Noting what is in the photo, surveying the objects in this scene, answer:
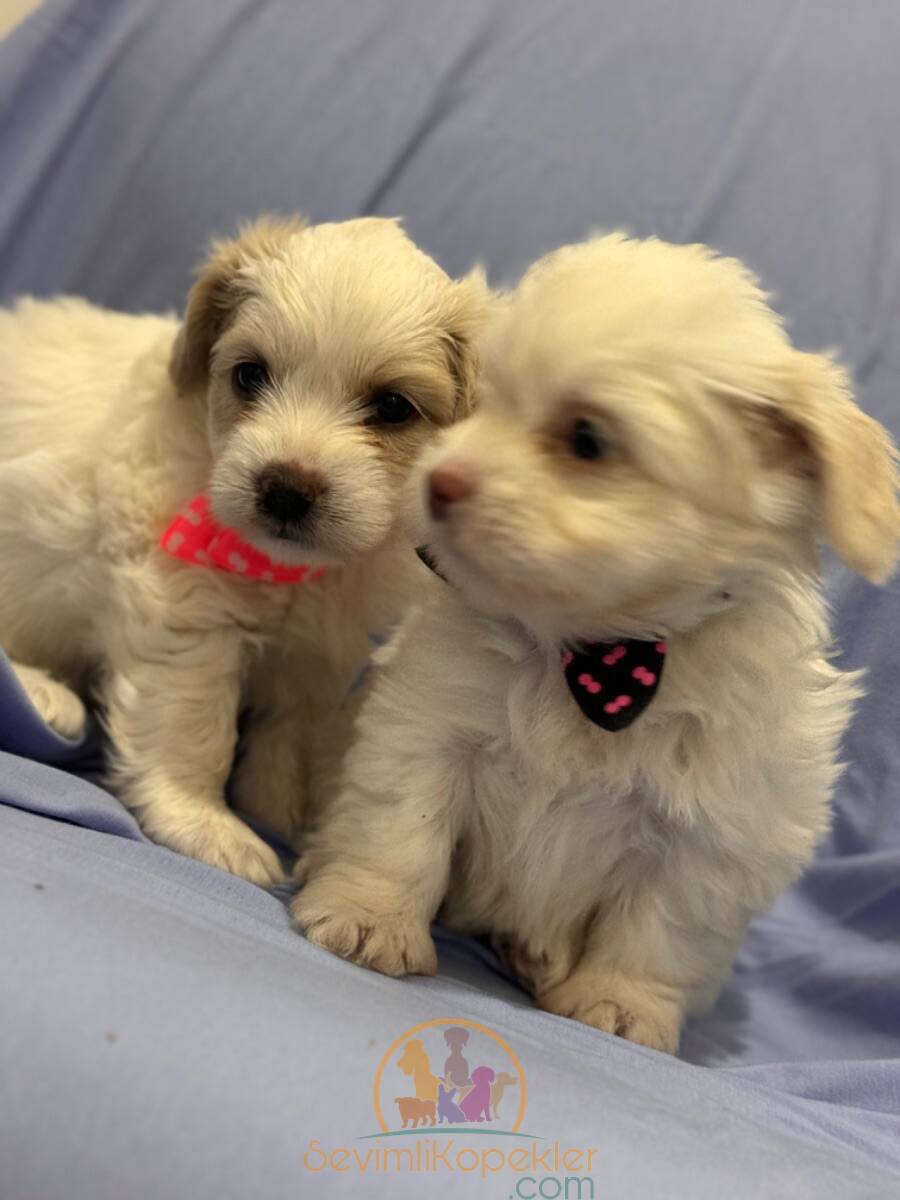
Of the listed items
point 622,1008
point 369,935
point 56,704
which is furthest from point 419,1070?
point 56,704

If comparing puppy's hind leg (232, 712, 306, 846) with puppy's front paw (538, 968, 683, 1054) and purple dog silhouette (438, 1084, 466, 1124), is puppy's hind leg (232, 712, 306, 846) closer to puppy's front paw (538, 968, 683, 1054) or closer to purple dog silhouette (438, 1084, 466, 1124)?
puppy's front paw (538, 968, 683, 1054)

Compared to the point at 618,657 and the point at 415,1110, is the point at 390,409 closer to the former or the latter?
the point at 618,657

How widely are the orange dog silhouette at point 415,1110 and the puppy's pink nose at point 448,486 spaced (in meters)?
0.64

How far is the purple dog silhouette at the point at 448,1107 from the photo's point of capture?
1.21 m

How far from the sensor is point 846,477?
133cm

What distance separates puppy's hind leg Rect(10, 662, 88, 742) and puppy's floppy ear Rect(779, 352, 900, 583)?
4.46 ft

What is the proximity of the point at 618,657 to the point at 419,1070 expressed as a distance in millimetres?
557

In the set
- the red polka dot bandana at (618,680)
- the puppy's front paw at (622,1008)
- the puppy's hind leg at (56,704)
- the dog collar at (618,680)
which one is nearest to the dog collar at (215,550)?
the puppy's hind leg at (56,704)

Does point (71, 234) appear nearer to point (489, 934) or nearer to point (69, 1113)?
point (489, 934)

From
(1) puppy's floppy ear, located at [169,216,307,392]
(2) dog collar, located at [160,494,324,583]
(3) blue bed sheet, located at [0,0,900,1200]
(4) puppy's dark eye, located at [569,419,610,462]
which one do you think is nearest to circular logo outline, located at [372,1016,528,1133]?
(3) blue bed sheet, located at [0,0,900,1200]

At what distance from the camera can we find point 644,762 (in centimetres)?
154

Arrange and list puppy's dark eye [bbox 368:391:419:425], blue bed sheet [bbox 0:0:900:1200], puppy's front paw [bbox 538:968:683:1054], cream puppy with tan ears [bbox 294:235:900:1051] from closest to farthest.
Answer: blue bed sheet [bbox 0:0:900:1200], cream puppy with tan ears [bbox 294:235:900:1051], puppy's front paw [bbox 538:968:683:1054], puppy's dark eye [bbox 368:391:419:425]

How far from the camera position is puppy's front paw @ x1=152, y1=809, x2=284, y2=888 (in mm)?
1842

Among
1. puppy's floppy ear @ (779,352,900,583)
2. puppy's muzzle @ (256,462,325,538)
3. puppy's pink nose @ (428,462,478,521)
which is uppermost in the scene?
puppy's floppy ear @ (779,352,900,583)
